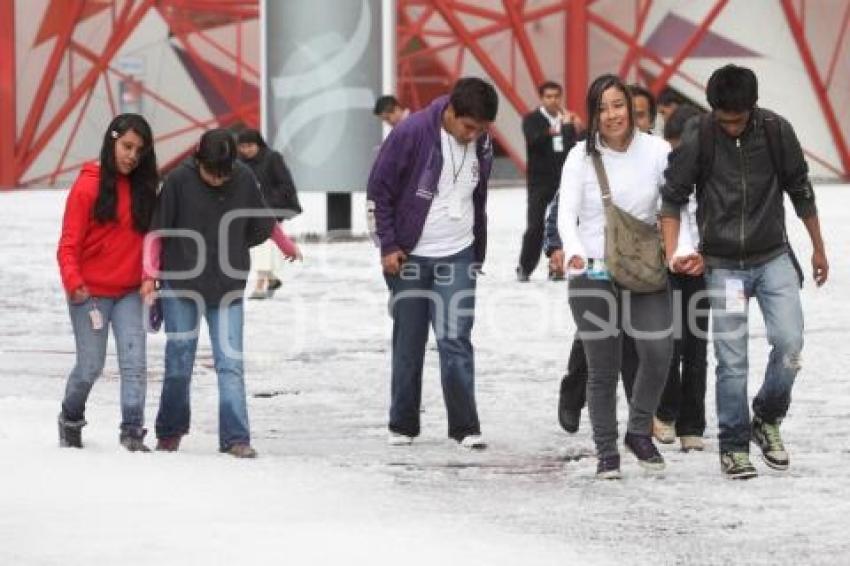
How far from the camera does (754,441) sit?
924 centimetres

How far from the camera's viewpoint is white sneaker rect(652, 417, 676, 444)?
986cm

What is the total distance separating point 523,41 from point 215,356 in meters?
29.5

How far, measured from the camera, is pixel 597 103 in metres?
8.86

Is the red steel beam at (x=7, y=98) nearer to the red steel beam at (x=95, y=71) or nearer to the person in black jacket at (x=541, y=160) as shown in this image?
the red steel beam at (x=95, y=71)

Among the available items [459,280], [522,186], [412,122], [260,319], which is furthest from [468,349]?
[522,186]

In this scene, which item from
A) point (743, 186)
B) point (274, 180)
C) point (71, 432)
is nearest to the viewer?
point (743, 186)

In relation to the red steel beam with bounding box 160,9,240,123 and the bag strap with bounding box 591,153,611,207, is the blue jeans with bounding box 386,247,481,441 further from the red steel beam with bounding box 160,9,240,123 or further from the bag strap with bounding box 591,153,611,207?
the red steel beam with bounding box 160,9,240,123

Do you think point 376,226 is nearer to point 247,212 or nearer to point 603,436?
point 247,212

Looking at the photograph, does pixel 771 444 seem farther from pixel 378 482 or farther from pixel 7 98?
pixel 7 98

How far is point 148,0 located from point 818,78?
1152 cm

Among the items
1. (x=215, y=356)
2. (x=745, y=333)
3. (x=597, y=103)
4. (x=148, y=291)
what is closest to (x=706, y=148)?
(x=597, y=103)

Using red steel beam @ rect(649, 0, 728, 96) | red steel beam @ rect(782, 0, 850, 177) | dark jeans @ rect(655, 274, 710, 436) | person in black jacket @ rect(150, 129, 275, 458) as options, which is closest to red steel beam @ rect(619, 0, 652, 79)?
red steel beam @ rect(649, 0, 728, 96)

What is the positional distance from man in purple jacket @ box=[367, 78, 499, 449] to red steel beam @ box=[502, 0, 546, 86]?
28.2 meters

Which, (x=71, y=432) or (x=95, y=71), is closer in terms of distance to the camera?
(x=71, y=432)
